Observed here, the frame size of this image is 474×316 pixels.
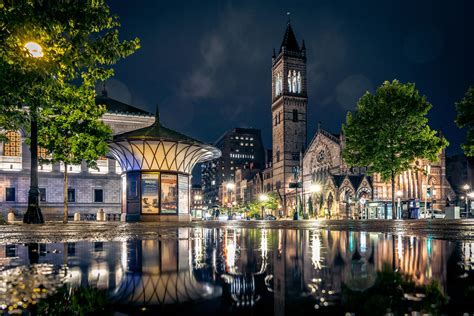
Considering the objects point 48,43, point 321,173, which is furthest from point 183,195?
point 321,173

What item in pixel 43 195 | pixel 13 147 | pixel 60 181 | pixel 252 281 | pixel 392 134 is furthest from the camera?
pixel 60 181

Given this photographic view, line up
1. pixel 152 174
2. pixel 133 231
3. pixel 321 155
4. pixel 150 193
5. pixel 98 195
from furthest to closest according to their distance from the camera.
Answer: pixel 321 155 < pixel 98 195 < pixel 150 193 < pixel 152 174 < pixel 133 231

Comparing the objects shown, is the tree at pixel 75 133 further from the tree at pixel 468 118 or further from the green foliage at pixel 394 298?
the green foliage at pixel 394 298

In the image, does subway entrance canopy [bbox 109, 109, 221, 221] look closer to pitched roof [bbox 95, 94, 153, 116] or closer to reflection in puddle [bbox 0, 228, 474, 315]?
reflection in puddle [bbox 0, 228, 474, 315]

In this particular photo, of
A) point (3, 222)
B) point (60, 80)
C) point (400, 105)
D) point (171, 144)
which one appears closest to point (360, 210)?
point (400, 105)

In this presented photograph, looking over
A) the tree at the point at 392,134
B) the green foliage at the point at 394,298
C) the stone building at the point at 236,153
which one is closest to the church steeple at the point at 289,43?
the tree at the point at 392,134

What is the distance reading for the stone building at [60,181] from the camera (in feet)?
157

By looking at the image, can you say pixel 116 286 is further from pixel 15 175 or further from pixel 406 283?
pixel 15 175

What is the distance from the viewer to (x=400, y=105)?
113 ft

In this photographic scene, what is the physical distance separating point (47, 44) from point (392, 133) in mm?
30270

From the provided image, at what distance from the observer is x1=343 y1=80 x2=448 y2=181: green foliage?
3350 centimetres

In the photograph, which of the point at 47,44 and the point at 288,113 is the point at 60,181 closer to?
the point at 47,44

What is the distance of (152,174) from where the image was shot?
24828 millimetres

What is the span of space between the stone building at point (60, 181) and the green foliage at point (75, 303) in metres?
49.1
